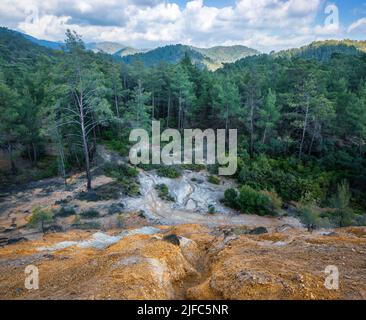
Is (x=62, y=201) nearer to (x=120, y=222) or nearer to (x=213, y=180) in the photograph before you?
(x=120, y=222)

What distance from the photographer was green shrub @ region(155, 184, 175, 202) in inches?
778

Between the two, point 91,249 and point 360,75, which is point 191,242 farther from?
point 360,75

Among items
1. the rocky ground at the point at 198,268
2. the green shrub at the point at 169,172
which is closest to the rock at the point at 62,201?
the green shrub at the point at 169,172

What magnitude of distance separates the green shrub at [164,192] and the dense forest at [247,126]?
167 inches

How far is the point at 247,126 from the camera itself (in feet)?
101

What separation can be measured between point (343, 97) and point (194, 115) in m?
18.2

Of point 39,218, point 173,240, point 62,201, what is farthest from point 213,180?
point 173,240

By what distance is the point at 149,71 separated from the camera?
38.6 meters

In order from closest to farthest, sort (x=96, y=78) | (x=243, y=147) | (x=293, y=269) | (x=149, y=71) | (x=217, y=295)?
(x=217, y=295) → (x=293, y=269) → (x=96, y=78) → (x=243, y=147) → (x=149, y=71)

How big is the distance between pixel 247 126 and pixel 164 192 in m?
14.8

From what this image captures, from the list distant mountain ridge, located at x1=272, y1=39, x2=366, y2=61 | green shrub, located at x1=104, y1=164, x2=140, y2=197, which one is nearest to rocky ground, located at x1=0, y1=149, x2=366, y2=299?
green shrub, located at x1=104, y1=164, x2=140, y2=197

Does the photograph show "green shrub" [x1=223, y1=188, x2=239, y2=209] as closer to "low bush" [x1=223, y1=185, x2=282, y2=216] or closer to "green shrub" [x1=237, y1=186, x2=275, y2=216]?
"low bush" [x1=223, y1=185, x2=282, y2=216]

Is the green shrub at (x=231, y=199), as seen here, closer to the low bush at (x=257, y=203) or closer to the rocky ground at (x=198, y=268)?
the low bush at (x=257, y=203)
